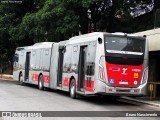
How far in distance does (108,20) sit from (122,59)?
15.4 m

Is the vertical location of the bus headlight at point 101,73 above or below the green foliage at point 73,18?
below

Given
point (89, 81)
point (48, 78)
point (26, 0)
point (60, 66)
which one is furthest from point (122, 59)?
point (26, 0)

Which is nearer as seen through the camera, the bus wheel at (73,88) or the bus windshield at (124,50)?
the bus windshield at (124,50)

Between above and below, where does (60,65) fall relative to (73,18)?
below

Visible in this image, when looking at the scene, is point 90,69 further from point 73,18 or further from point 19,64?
point 19,64

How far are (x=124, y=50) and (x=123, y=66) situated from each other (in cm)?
73

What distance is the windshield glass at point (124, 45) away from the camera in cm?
1711

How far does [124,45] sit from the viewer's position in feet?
56.9

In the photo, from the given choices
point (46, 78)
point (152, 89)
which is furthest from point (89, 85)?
point (46, 78)

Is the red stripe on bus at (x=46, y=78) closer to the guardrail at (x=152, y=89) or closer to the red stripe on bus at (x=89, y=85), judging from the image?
the guardrail at (x=152, y=89)

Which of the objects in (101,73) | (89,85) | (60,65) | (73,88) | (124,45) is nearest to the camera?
(101,73)

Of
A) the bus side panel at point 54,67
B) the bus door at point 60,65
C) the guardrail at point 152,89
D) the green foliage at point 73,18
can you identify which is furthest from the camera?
the green foliage at point 73,18

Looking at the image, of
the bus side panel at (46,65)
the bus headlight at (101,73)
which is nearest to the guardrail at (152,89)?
the bus headlight at (101,73)

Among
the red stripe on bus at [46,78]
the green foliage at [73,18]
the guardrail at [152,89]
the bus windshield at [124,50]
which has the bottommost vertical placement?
A: the guardrail at [152,89]
